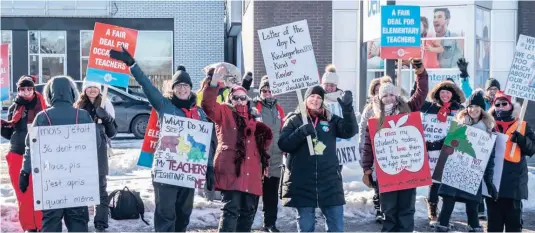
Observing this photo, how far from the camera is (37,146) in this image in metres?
6.86

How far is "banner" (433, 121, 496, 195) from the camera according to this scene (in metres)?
8.30

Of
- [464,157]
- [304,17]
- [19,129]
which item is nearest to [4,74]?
[19,129]

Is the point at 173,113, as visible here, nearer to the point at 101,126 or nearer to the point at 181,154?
the point at 181,154

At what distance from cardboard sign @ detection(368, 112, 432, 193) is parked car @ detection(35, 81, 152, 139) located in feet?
42.2

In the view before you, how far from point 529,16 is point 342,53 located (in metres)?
4.90

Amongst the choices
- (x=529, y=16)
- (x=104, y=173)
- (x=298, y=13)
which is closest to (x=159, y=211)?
(x=104, y=173)

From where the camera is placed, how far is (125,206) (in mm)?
9156

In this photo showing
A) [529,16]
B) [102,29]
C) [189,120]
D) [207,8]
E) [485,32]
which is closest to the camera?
[189,120]

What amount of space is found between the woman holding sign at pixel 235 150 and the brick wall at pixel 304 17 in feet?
35.9

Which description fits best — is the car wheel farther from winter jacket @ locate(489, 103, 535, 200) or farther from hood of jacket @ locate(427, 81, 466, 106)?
winter jacket @ locate(489, 103, 535, 200)

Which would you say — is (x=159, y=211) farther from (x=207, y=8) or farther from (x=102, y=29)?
(x=207, y=8)

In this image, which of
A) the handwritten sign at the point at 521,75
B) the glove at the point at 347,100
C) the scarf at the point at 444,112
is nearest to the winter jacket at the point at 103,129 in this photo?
the glove at the point at 347,100

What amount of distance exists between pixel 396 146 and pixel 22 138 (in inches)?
156

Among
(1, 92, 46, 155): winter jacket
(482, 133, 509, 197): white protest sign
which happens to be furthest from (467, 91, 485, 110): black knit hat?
(1, 92, 46, 155): winter jacket
